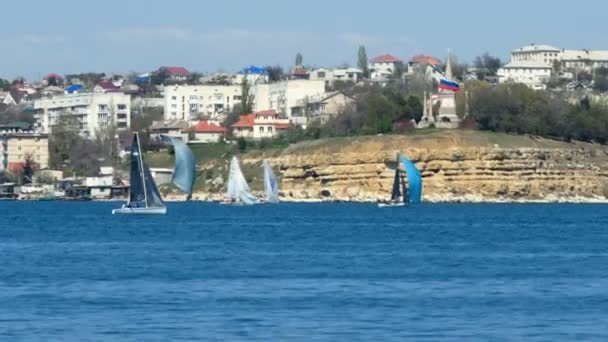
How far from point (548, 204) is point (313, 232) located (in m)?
60.8

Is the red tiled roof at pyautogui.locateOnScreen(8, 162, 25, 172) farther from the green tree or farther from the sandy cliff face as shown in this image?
the sandy cliff face

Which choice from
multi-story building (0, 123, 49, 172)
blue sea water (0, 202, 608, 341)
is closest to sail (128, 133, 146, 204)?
blue sea water (0, 202, 608, 341)

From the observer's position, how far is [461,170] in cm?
14600

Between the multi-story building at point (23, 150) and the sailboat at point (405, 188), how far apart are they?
55576 millimetres

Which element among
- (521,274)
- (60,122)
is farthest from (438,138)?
(521,274)

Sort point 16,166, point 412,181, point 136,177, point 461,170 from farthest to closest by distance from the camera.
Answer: point 16,166, point 461,170, point 412,181, point 136,177

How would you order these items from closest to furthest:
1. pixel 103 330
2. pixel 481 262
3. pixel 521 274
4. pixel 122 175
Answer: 1. pixel 103 330
2. pixel 521 274
3. pixel 481 262
4. pixel 122 175

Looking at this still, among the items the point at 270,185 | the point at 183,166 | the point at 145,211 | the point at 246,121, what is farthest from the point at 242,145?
the point at 145,211

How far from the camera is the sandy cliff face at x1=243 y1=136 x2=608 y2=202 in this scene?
5768 inches

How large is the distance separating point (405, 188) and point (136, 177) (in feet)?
126

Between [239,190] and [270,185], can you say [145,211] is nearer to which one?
[239,190]

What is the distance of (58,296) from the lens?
→ 152 ft

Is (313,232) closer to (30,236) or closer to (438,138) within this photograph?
(30,236)

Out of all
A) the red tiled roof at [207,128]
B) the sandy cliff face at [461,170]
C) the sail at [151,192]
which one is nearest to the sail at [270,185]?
the sandy cliff face at [461,170]
